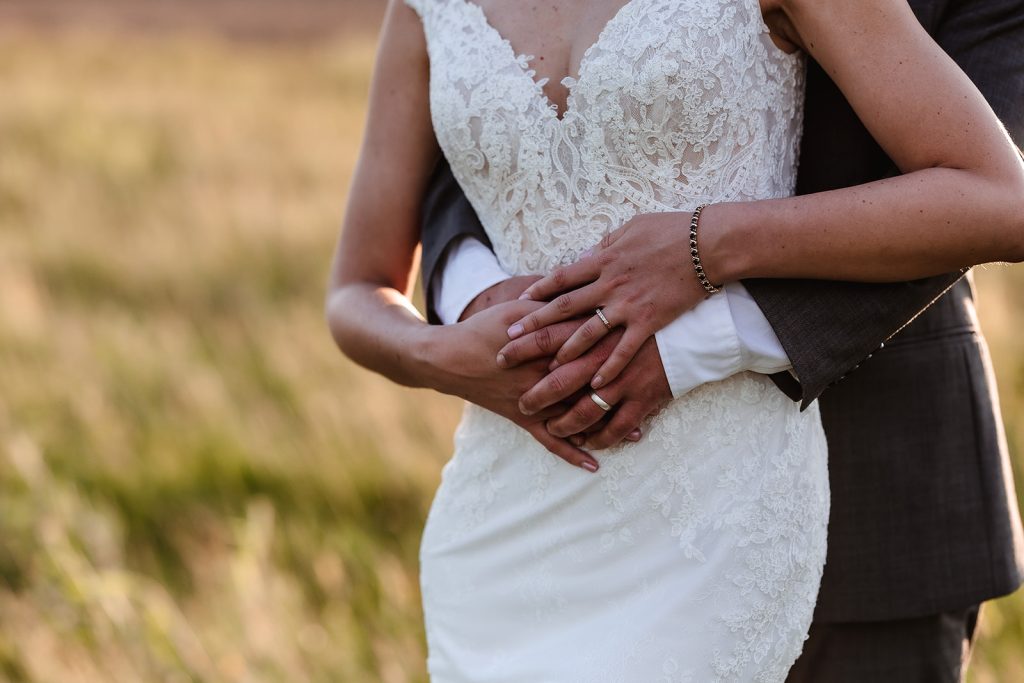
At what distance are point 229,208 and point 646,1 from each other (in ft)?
23.7

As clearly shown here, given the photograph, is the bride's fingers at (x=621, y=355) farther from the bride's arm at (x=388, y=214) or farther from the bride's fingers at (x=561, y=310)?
the bride's arm at (x=388, y=214)

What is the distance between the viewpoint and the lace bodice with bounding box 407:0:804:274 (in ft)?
5.77

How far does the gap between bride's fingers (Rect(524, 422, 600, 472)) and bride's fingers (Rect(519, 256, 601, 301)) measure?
0.22m

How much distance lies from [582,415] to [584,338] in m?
0.13

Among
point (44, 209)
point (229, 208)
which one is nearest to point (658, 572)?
point (229, 208)

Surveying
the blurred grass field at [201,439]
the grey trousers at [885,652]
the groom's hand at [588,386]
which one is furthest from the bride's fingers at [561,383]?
the blurred grass field at [201,439]

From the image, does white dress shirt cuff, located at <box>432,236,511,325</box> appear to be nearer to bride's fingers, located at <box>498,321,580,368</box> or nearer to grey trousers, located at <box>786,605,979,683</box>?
bride's fingers, located at <box>498,321,580,368</box>

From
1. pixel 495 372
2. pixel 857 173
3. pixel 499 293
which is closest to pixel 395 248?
pixel 499 293

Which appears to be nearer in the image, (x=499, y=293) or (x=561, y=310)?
(x=561, y=310)

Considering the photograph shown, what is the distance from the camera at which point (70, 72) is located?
564 inches

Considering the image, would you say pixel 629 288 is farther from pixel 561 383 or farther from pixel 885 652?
pixel 885 652

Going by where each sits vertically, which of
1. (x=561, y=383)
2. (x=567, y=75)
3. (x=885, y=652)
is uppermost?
(x=567, y=75)

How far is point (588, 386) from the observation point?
71.9 inches

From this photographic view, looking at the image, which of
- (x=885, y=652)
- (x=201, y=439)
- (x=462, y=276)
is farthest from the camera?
(x=201, y=439)
